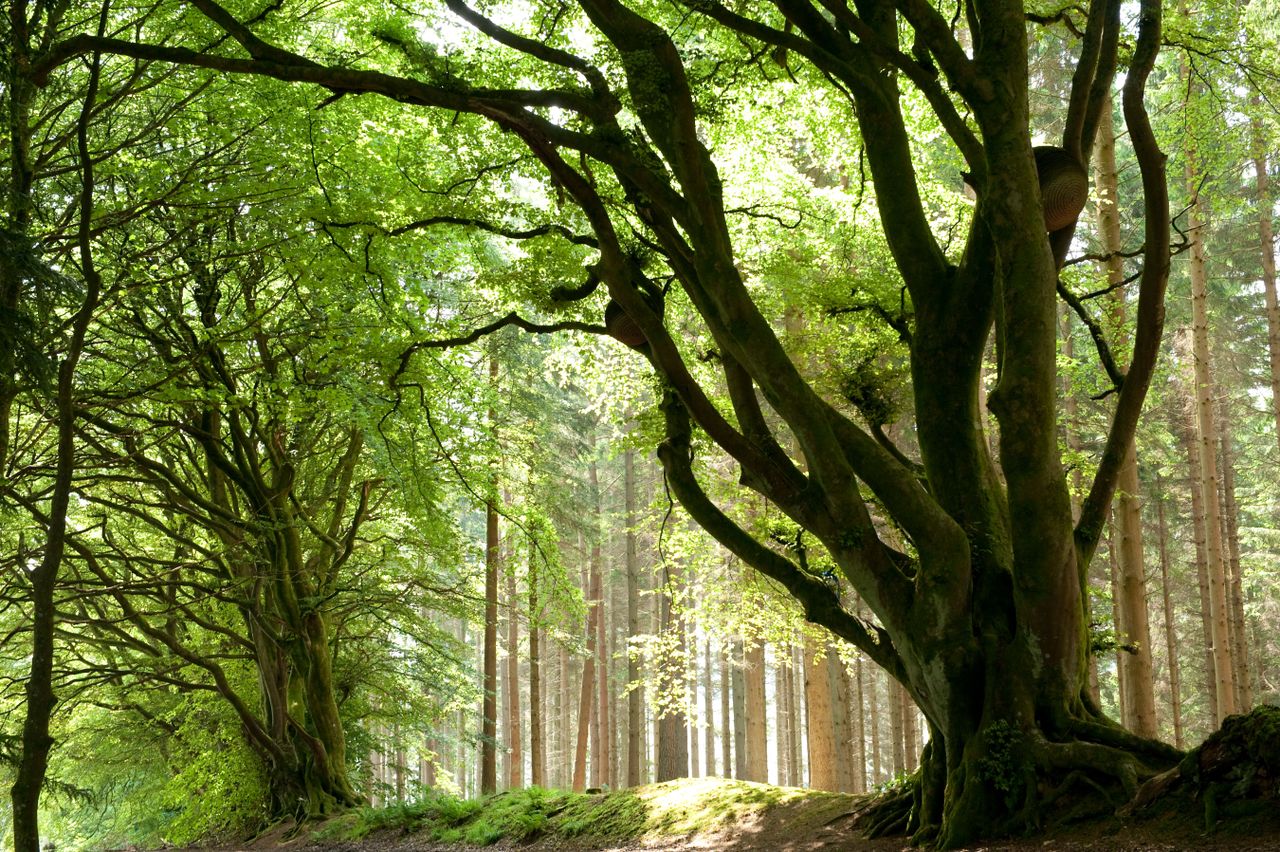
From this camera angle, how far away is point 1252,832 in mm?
3961

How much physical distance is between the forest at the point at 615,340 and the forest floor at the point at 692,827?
0.17 m

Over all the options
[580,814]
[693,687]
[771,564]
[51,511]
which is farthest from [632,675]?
[51,511]

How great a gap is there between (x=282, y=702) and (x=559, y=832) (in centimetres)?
525

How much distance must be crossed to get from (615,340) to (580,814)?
4947 millimetres

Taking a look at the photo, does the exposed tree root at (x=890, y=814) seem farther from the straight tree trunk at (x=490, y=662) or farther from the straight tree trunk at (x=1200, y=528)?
the straight tree trunk at (x=1200, y=528)

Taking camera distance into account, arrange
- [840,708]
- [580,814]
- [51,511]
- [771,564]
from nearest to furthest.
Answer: [51,511] < [771,564] < [580,814] < [840,708]

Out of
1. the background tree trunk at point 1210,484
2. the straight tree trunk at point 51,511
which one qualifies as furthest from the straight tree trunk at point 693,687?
the straight tree trunk at point 51,511

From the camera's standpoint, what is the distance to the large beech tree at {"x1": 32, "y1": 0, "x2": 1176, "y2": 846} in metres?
5.36

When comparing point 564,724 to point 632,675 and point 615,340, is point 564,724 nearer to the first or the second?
point 632,675

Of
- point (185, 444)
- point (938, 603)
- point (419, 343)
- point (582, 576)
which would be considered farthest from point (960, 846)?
point (582, 576)

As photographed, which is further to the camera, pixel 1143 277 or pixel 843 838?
pixel 843 838

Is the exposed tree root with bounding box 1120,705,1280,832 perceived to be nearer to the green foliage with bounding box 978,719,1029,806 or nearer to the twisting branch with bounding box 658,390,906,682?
the green foliage with bounding box 978,719,1029,806

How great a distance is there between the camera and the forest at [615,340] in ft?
17.8

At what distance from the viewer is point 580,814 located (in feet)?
29.1
